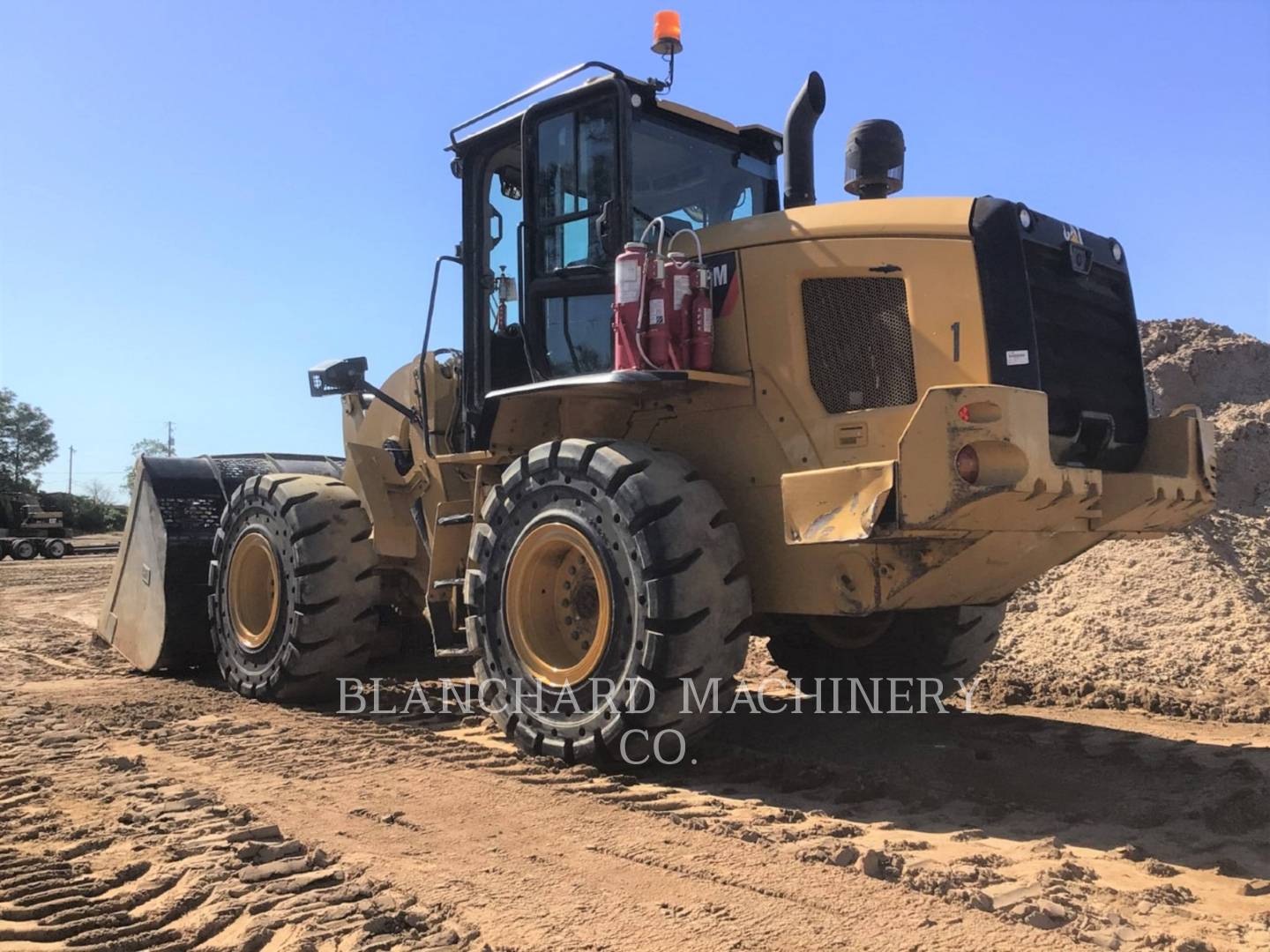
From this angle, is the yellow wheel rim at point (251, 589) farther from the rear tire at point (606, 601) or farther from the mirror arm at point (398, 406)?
the rear tire at point (606, 601)

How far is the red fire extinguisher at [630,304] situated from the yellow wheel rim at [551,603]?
0.82 meters

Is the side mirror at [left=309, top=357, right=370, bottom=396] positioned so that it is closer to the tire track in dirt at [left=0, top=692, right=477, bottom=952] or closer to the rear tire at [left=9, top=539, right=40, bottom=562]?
the tire track in dirt at [left=0, top=692, right=477, bottom=952]

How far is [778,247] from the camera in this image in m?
4.79

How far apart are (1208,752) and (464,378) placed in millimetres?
4259

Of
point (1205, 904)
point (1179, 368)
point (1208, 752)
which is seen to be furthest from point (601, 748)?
point (1179, 368)

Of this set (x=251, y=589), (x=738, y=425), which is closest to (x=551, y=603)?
(x=738, y=425)

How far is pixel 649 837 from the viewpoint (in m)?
3.79

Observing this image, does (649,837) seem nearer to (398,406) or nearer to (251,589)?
(398,406)

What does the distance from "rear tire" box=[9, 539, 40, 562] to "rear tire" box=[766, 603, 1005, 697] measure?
30.2 meters

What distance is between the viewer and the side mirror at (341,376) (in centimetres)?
682

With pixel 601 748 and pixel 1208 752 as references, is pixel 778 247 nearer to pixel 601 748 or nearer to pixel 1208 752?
pixel 601 748

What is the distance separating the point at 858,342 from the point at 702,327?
68cm

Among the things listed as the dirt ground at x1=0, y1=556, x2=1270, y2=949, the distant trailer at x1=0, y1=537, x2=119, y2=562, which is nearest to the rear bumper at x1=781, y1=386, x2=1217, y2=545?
the dirt ground at x1=0, y1=556, x2=1270, y2=949

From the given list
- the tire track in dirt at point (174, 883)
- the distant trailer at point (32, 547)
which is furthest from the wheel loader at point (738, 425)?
the distant trailer at point (32, 547)
